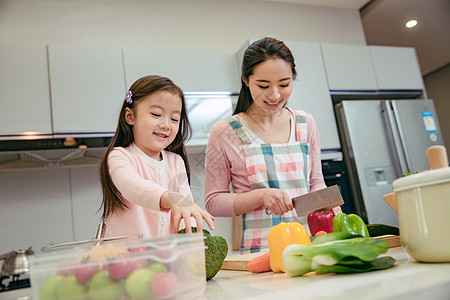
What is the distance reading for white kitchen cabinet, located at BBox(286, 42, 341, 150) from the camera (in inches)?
100

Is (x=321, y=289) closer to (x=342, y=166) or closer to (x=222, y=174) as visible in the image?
(x=222, y=174)

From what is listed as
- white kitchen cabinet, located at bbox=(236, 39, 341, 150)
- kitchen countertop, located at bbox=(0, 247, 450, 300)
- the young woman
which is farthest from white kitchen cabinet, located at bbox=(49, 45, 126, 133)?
kitchen countertop, located at bbox=(0, 247, 450, 300)

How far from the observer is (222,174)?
123 cm

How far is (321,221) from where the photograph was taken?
90 cm

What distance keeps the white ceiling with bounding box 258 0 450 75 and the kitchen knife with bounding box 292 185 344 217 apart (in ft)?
8.05

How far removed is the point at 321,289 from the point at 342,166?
220cm

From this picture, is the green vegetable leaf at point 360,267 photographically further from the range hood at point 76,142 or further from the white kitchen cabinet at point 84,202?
the white kitchen cabinet at point 84,202

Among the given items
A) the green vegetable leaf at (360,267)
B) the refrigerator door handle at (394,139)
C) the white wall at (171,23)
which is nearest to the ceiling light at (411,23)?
the white wall at (171,23)

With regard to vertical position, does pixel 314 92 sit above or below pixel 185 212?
above

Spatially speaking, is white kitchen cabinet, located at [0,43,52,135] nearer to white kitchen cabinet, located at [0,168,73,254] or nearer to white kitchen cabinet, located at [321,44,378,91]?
white kitchen cabinet, located at [0,168,73,254]

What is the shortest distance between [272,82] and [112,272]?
0.80 meters

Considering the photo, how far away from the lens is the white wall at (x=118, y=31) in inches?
87.1

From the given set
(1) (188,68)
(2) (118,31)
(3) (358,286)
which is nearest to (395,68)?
(1) (188,68)

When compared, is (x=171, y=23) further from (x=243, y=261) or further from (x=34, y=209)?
(x=243, y=261)
